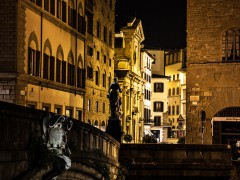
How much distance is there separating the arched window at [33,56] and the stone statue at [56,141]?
60.5 ft

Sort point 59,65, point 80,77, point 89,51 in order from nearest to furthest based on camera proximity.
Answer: point 59,65, point 80,77, point 89,51

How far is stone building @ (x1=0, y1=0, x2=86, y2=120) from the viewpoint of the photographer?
27.9 metres

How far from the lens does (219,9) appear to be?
32312 mm

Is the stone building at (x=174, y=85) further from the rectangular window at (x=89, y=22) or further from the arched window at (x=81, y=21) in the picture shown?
the arched window at (x=81, y=21)

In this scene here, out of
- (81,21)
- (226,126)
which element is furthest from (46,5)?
(226,126)

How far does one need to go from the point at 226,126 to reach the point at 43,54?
1016 cm

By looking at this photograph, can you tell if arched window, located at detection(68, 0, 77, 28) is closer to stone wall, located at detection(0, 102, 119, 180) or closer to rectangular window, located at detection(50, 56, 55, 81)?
rectangular window, located at detection(50, 56, 55, 81)

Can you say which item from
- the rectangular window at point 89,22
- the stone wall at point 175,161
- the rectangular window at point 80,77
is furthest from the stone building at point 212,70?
the rectangular window at point 89,22

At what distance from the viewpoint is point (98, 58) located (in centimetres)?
4734

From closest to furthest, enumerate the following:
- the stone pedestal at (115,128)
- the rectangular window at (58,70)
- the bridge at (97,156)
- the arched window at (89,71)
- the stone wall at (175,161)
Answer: the bridge at (97,156) → the stone wall at (175,161) → the stone pedestal at (115,128) → the rectangular window at (58,70) → the arched window at (89,71)

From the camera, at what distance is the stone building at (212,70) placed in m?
32.1

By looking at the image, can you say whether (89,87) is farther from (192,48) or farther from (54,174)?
(54,174)

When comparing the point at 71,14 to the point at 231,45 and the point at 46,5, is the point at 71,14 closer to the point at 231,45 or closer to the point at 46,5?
the point at 46,5

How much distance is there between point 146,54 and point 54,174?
6548cm
